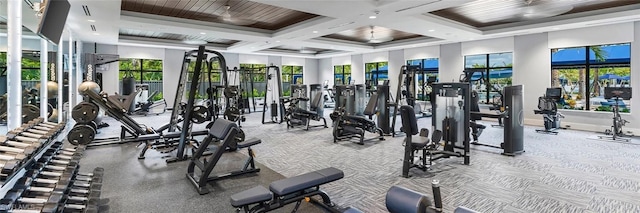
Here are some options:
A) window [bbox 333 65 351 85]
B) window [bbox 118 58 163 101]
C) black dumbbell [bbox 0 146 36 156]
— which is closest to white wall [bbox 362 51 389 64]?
window [bbox 333 65 351 85]

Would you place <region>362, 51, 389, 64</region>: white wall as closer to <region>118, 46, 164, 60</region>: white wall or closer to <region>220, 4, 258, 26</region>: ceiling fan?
<region>220, 4, 258, 26</region>: ceiling fan

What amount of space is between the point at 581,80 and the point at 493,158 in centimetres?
529

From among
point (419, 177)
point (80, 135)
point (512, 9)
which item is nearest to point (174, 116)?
point (80, 135)

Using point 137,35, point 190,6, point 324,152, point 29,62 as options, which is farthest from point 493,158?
point 137,35

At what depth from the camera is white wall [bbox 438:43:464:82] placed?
10.3 m

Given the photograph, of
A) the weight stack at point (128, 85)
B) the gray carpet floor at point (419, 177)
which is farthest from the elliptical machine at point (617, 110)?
the weight stack at point (128, 85)

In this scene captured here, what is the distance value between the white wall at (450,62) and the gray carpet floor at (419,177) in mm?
4678

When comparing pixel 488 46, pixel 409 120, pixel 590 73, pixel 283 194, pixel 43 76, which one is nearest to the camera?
pixel 283 194

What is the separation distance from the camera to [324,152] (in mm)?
5316

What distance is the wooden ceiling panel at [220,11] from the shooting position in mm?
5988

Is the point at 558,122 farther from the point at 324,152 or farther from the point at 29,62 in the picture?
the point at 29,62

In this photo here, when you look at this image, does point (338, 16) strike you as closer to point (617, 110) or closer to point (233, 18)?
point (233, 18)

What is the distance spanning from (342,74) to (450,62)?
6014mm

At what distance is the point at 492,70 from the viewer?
977 centimetres
